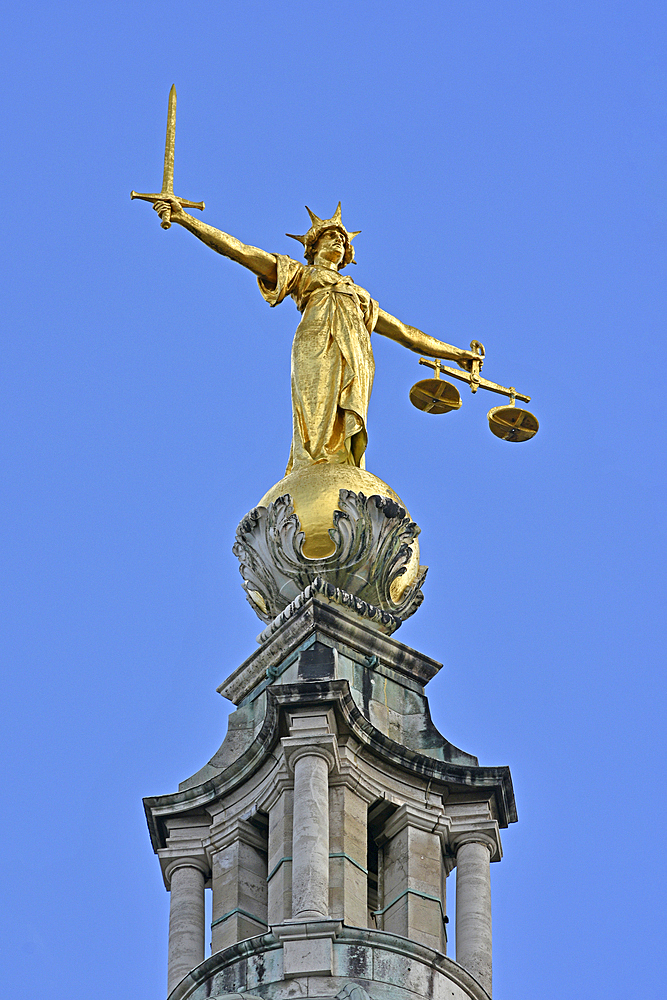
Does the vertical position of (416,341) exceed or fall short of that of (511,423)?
it exceeds it

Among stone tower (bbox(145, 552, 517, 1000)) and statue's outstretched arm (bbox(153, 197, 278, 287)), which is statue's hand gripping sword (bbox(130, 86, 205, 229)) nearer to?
statue's outstretched arm (bbox(153, 197, 278, 287))

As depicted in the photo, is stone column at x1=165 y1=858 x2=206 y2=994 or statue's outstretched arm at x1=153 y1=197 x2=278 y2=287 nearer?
stone column at x1=165 y1=858 x2=206 y2=994

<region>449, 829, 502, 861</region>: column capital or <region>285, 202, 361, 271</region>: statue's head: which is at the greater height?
<region>285, 202, 361, 271</region>: statue's head

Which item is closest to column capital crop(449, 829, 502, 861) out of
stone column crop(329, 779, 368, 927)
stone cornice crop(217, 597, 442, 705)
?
stone column crop(329, 779, 368, 927)

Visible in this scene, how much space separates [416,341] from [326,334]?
2.08 meters

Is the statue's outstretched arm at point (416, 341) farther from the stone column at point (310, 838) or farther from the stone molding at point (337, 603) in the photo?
the stone column at point (310, 838)

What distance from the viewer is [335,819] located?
36.7 metres

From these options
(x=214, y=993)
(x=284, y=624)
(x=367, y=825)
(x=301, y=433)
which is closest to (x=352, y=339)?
(x=301, y=433)

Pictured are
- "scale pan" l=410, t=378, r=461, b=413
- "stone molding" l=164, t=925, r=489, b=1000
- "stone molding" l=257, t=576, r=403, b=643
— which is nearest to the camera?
"stone molding" l=164, t=925, r=489, b=1000

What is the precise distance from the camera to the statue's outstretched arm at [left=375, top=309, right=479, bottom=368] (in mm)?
43406

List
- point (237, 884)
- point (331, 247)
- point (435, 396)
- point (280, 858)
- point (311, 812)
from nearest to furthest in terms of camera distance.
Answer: point (311, 812)
point (280, 858)
point (237, 884)
point (435, 396)
point (331, 247)

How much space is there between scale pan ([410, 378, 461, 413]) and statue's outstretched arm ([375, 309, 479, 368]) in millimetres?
2395

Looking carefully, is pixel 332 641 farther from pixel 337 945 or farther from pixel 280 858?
pixel 337 945

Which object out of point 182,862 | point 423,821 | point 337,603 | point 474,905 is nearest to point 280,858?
point 182,862
